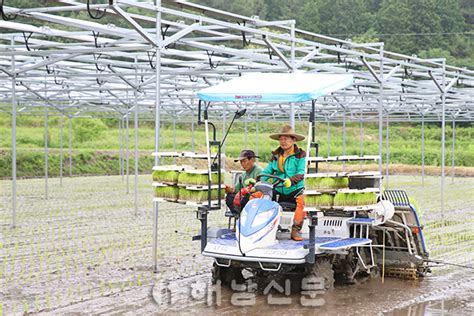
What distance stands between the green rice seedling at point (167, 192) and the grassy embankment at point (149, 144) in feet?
78.5

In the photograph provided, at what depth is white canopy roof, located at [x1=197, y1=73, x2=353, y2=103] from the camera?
8.71 metres

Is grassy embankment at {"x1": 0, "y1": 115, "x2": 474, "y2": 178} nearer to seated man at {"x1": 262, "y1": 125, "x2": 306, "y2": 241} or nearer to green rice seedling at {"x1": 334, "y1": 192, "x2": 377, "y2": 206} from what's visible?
seated man at {"x1": 262, "y1": 125, "x2": 306, "y2": 241}

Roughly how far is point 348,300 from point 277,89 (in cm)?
246

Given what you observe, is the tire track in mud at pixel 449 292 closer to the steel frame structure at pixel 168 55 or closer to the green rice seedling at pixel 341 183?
the green rice seedling at pixel 341 183

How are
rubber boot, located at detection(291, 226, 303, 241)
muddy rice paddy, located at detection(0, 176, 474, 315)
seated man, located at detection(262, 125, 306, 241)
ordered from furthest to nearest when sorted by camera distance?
seated man, located at detection(262, 125, 306, 241), rubber boot, located at detection(291, 226, 303, 241), muddy rice paddy, located at detection(0, 176, 474, 315)

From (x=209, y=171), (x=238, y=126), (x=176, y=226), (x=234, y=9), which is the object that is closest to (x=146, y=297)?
(x=209, y=171)

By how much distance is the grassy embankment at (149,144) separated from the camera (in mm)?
36594

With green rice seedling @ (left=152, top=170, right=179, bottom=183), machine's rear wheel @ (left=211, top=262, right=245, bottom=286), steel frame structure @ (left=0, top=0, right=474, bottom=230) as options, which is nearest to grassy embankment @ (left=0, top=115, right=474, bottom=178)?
steel frame structure @ (left=0, top=0, right=474, bottom=230)

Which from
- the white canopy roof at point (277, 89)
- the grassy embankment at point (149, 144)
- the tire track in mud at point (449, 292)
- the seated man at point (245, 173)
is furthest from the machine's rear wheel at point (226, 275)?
the grassy embankment at point (149, 144)

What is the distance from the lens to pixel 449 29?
62.9 m

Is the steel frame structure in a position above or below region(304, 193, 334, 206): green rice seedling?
above

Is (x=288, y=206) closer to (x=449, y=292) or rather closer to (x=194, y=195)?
(x=194, y=195)

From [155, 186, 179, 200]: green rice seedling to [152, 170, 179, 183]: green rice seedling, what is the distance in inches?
3.4

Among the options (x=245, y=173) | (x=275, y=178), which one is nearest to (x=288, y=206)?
(x=275, y=178)
